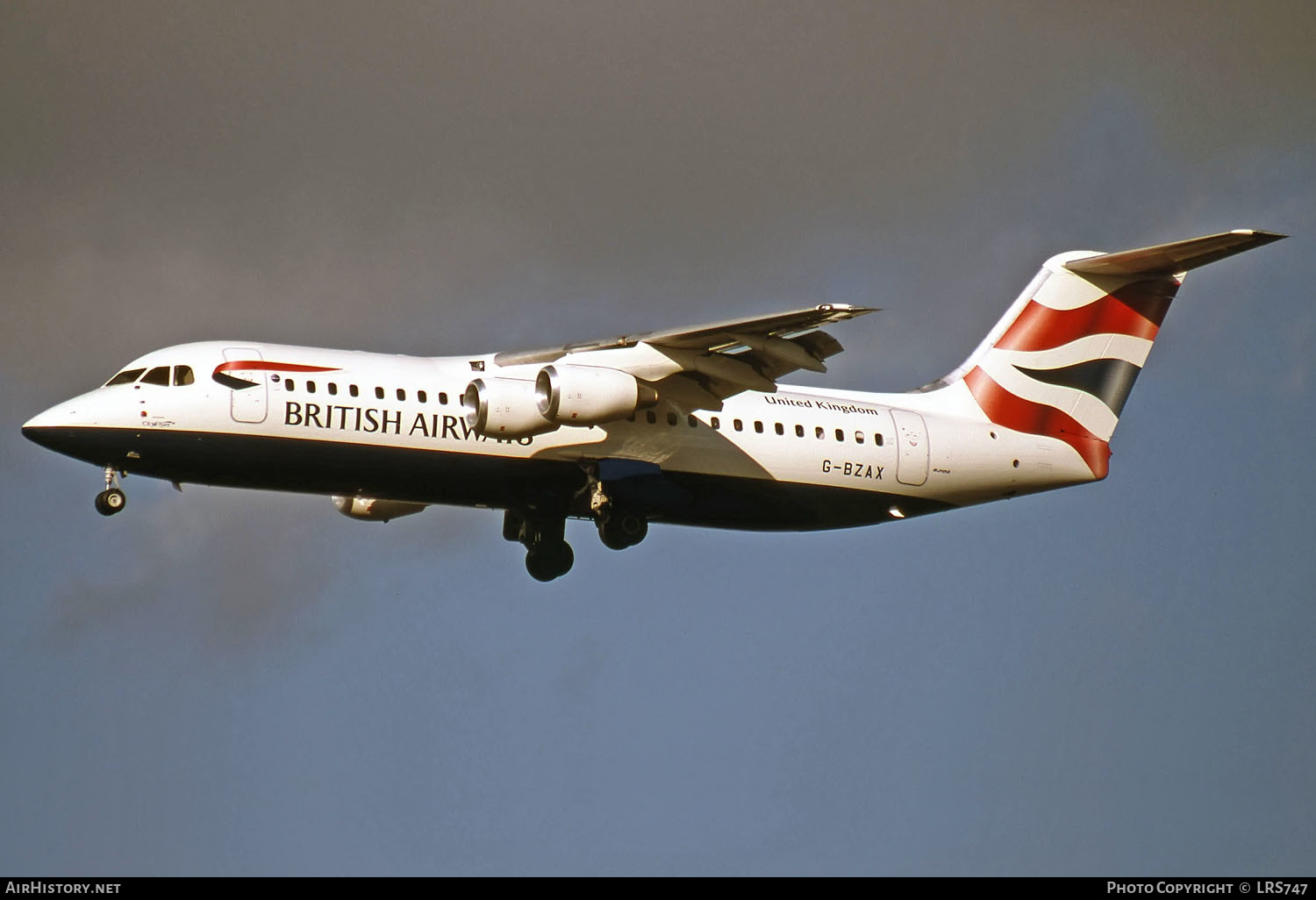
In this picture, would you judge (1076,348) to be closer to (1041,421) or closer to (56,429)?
(1041,421)

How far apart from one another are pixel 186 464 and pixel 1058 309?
1143 cm

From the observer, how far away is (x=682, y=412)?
24.5m

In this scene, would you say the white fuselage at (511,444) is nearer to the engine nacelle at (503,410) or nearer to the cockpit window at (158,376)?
the cockpit window at (158,376)

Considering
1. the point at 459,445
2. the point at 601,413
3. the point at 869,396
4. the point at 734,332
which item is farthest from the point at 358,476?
the point at 869,396

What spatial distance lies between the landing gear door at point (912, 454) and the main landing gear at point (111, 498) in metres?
9.05

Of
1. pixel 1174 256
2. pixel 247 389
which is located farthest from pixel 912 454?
pixel 247 389

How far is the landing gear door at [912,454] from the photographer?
25453mm

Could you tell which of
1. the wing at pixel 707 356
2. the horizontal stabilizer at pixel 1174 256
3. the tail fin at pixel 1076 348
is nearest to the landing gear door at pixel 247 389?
the wing at pixel 707 356

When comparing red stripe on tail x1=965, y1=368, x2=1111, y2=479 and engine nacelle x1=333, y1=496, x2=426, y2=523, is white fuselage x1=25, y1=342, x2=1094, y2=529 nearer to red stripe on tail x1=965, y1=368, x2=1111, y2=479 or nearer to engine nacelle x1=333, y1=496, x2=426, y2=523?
red stripe on tail x1=965, y1=368, x2=1111, y2=479

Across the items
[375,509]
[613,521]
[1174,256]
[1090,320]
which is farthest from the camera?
[1090,320]

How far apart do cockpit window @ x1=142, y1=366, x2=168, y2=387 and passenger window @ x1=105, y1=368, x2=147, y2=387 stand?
118 mm

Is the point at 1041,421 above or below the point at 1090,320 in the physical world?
below

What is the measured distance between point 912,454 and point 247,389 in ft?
26.3

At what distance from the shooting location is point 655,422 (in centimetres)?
2445
